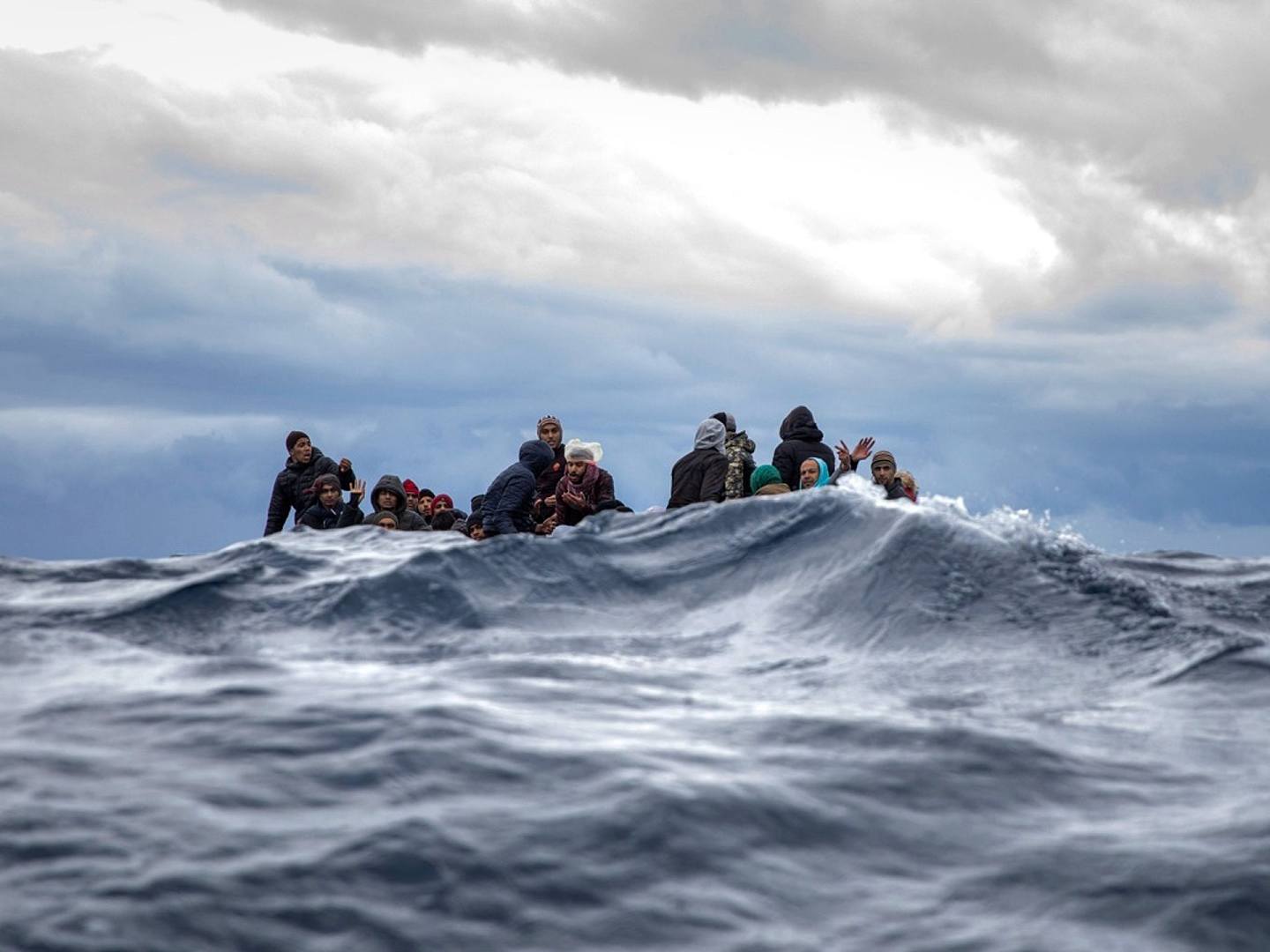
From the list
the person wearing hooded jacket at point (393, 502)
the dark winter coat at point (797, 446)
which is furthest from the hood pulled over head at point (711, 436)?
the person wearing hooded jacket at point (393, 502)

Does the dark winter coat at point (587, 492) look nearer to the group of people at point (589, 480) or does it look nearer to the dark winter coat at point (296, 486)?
the group of people at point (589, 480)

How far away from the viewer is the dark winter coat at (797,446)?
13.5m

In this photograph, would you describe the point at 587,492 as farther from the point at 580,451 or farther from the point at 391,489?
the point at 391,489

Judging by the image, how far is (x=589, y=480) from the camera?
42.7 feet

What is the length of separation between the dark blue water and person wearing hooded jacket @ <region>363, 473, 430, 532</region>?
4.03m

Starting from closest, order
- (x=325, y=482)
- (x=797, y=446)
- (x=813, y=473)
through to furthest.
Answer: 1. (x=813, y=473)
2. (x=797, y=446)
3. (x=325, y=482)

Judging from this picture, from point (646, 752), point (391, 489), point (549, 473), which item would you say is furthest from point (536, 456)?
point (646, 752)

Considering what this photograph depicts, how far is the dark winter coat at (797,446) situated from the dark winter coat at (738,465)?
343 mm

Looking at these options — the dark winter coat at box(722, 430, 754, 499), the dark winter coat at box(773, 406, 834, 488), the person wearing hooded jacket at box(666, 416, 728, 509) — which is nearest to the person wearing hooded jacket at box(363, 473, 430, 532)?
the person wearing hooded jacket at box(666, 416, 728, 509)

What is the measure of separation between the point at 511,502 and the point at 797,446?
9.67 feet

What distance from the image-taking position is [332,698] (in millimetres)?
5859

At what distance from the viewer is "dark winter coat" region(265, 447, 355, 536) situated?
15.1 meters

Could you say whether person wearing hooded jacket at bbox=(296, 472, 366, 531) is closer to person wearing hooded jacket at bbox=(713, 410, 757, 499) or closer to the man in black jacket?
the man in black jacket

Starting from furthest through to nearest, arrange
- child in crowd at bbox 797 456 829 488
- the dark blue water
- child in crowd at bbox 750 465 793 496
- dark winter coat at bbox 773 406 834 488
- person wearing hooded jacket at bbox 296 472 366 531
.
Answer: person wearing hooded jacket at bbox 296 472 366 531 < dark winter coat at bbox 773 406 834 488 < child in crowd at bbox 797 456 829 488 < child in crowd at bbox 750 465 793 496 < the dark blue water
